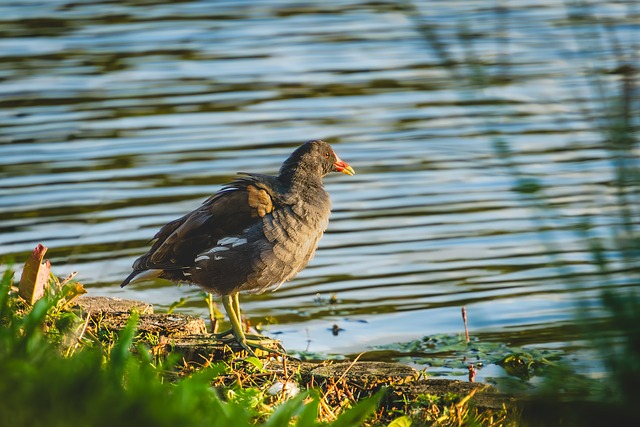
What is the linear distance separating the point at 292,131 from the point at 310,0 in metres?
7.91

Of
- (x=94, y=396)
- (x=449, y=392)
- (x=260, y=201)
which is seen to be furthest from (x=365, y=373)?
(x=94, y=396)

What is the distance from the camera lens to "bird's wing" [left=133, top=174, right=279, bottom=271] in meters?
6.04

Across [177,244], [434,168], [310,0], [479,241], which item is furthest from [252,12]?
[177,244]

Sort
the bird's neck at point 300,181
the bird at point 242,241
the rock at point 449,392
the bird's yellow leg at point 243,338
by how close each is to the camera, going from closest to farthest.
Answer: the rock at point 449,392 → the bird's yellow leg at point 243,338 → the bird at point 242,241 → the bird's neck at point 300,181

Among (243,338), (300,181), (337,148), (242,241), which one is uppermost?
(300,181)

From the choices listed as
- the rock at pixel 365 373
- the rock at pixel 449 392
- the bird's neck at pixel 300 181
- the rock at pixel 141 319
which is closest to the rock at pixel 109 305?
the rock at pixel 141 319

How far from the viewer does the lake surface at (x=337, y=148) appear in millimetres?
7496

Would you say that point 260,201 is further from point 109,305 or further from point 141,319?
point 109,305

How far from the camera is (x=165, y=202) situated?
9828mm

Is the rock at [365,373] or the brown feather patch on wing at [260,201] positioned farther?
the brown feather patch on wing at [260,201]

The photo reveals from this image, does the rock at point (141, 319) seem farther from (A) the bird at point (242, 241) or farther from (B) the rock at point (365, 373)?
(B) the rock at point (365, 373)

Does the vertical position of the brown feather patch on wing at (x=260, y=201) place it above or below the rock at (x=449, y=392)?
above

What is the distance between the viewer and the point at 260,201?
608cm

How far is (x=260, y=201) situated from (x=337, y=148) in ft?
17.0
